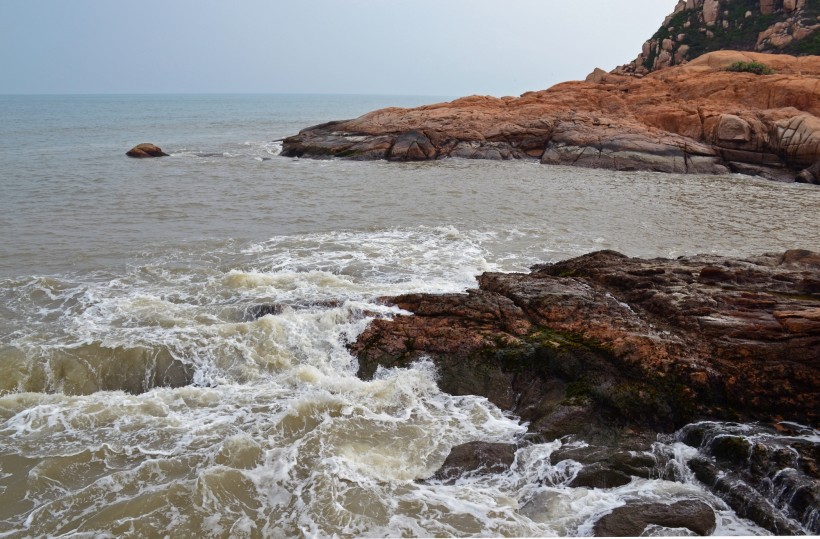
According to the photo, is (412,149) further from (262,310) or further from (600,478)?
(600,478)

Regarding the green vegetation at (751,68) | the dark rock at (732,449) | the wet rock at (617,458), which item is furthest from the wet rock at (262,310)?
the green vegetation at (751,68)

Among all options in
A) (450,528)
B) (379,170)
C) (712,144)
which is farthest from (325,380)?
(712,144)

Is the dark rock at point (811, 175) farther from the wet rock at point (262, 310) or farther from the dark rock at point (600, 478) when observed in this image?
the wet rock at point (262, 310)

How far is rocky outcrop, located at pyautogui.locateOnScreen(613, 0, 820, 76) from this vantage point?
145 feet

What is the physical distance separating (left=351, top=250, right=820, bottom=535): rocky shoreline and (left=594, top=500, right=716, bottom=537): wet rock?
26 mm

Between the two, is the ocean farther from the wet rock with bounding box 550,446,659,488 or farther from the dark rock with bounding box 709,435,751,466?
the dark rock with bounding box 709,435,751,466

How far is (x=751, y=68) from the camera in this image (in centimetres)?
3575

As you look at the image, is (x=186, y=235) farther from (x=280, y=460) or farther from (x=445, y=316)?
(x=280, y=460)

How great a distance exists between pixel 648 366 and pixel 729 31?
52.3m

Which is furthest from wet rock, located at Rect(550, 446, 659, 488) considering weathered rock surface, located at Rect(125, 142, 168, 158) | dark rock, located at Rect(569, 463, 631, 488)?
weathered rock surface, located at Rect(125, 142, 168, 158)

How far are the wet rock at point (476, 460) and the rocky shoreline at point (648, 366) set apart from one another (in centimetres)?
2

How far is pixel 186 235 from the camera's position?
705 inches

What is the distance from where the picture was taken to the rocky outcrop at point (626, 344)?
8078mm

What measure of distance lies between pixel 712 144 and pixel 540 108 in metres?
10.5
